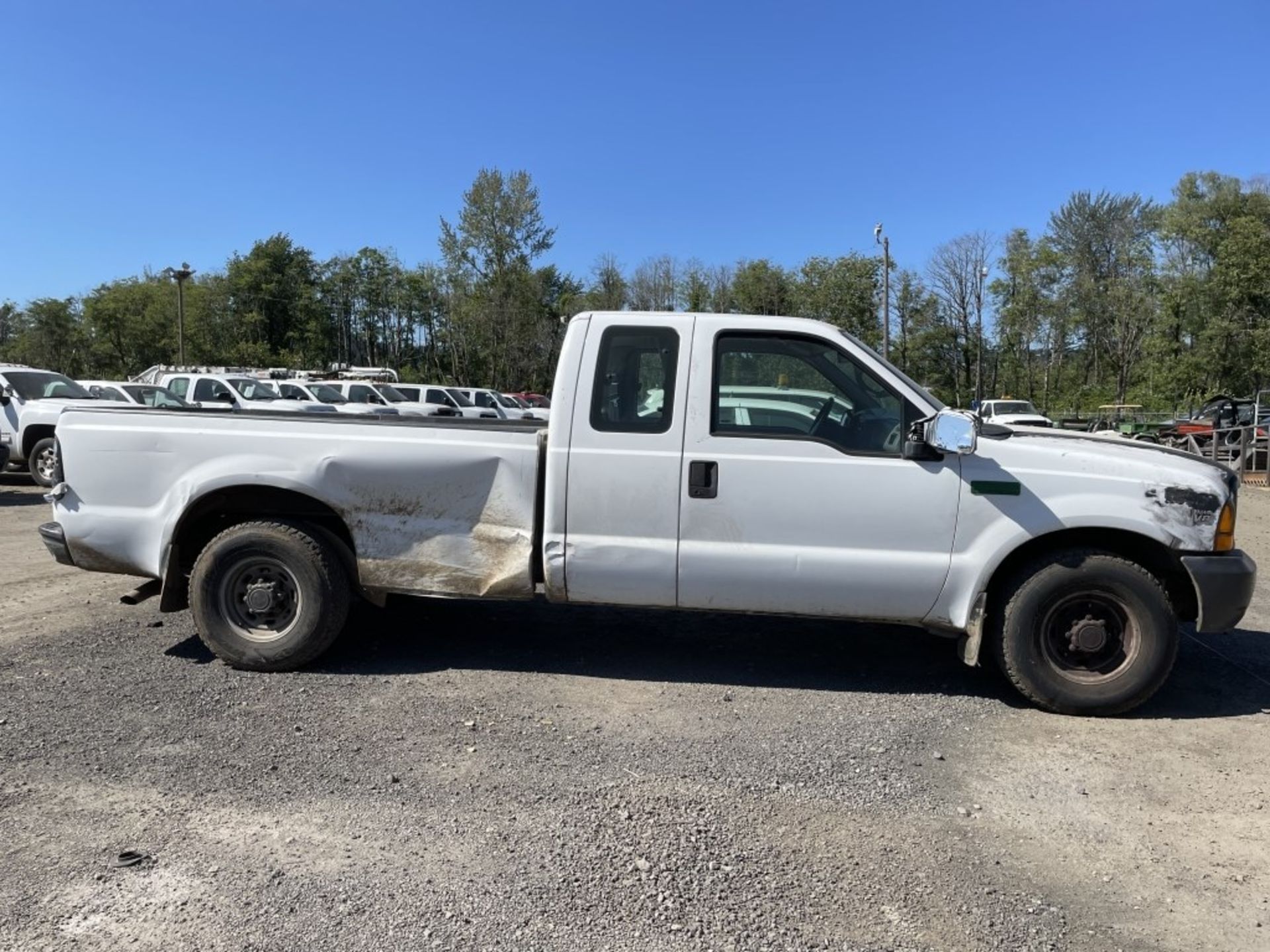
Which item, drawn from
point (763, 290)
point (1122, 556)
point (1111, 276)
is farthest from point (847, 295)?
point (1122, 556)

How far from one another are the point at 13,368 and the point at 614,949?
1752cm

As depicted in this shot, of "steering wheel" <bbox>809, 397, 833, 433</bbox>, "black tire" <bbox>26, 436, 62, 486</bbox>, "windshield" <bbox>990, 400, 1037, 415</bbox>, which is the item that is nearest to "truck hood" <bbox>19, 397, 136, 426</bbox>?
"black tire" <bbox>26, 436, 62, 486</bbox>

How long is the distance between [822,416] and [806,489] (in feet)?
1.35

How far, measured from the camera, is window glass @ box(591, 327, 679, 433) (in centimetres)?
462

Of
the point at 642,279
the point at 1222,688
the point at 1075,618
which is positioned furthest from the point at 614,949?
the point at 642,279

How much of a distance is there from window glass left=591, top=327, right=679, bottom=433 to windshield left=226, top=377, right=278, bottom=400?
64.3 ft

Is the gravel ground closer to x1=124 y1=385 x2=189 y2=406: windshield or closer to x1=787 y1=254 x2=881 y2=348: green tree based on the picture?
x1=124 y1=385 x2=189 y2=406: windshield

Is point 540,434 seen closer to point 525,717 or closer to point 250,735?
point 525,717

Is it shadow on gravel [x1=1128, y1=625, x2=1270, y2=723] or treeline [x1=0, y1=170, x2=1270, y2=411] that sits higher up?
treeline [x1=0, y1=170, x2=1270, y2=411]

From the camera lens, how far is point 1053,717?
4539 mm

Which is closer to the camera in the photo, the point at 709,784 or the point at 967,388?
the point at 709,784

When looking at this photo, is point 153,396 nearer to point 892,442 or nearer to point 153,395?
point 153,395

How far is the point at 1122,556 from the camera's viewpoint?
461 centimetres

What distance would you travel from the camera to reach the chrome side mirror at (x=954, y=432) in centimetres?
419
